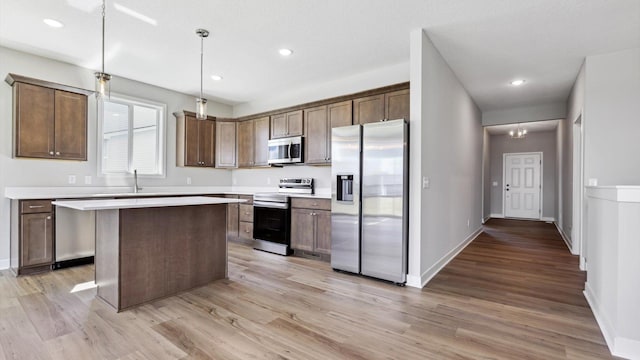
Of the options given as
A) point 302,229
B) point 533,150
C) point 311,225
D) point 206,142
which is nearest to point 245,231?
point 302,229

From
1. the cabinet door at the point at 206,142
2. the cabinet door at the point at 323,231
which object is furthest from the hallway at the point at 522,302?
the cabinet door at the point at 206,142

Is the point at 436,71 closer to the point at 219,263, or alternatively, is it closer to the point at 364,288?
the point at 364,288

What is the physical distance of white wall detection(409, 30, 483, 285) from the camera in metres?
3.17

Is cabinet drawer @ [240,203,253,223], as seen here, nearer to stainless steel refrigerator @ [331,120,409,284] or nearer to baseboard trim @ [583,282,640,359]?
stainless steel refrigerator @ [331,120,409,284]

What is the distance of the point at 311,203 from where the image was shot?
427cm

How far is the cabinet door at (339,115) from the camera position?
4.23 m

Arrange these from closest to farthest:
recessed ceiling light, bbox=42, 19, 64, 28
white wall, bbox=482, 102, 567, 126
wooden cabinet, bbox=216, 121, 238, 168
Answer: recessed ceiling light, bbox=42, 19, 64, 28, wooden cabinet, bbox=216, 121, 238, 168, white wall, bbox=482, 102, 567, 126

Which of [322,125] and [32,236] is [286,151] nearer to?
[322,125]

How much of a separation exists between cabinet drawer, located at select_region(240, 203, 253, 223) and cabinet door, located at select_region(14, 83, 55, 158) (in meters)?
2.56

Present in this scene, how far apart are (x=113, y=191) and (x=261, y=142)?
2.32 m

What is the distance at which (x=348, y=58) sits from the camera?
155 inches

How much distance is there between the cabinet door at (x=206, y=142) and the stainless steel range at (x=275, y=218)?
135 centimetres

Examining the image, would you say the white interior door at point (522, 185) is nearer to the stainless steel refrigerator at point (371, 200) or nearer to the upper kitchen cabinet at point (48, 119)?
the stainless steel refrigerator at point (371, 200)

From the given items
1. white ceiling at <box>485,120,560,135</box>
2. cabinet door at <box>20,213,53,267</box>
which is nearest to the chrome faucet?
cabinet door at <box>20,213,53,267</box>
